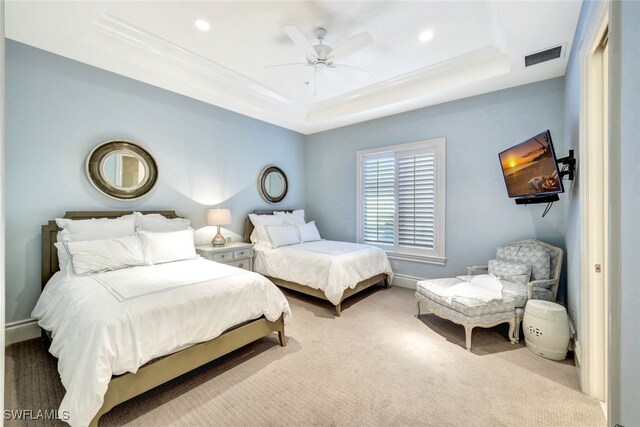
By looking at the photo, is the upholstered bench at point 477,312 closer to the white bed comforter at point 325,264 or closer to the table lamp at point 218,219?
the white bed comforter at point 325,264

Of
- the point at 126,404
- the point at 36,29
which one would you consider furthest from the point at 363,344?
the point at 36,29

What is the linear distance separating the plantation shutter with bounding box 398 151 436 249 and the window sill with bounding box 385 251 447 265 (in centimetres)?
16

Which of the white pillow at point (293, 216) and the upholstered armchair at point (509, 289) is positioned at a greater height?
the white pillow at point (293, 216)

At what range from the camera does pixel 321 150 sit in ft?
18.0

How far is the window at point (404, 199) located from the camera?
404 centimetres

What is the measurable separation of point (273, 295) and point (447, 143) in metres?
3.20

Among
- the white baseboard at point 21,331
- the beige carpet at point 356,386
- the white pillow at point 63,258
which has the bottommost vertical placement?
the beige carpet at point 356,386

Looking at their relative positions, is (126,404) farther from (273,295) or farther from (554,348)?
(554,348)

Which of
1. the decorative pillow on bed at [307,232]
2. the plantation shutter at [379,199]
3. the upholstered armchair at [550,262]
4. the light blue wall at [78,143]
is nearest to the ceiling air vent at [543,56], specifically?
the upholstered armchair at [550,262]

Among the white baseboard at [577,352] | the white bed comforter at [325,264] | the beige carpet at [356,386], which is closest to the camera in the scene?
the beige carpet at [356,386]

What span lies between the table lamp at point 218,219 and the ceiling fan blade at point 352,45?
249 centimetres

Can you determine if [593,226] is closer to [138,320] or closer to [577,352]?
[577,352]

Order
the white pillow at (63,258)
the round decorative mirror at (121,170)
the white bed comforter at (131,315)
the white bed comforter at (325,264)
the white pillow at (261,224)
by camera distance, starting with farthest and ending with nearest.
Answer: the white pillow at (261,224) → the white bed comforter at (325,264) → the round decorative mirror at (121,170) → the white pillow at (63,258) → the white bed comforter at (131,315)

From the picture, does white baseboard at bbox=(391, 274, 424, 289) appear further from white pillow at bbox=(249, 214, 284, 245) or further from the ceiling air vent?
the ceiling air vent
